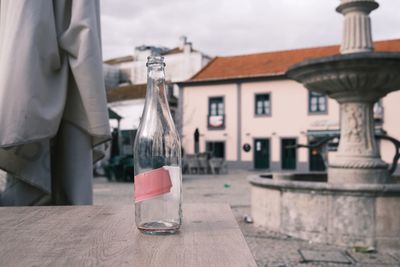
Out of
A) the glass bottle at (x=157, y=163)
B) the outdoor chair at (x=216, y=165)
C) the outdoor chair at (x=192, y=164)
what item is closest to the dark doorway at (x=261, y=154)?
the outdoor chair at (x=216, y=165)

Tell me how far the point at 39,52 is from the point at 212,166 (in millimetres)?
20744

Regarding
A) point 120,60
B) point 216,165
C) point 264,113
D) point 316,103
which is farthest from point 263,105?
point 120,60

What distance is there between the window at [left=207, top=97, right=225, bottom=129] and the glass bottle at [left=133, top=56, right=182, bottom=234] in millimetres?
27766

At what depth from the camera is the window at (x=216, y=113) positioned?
2930 cm

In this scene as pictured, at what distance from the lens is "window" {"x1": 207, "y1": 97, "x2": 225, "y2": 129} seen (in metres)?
29.3

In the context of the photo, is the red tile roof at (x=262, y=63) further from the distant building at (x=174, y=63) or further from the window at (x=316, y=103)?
the window at (x=316, y=103)

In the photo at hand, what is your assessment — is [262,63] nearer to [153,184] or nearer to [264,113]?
[264,113]

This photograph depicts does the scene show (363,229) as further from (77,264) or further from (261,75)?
(261,75)

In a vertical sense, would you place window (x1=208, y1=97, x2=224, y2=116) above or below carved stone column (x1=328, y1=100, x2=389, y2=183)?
above

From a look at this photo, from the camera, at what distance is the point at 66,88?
2.05 m

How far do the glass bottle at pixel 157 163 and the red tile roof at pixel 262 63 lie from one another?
→ 86.6 feet

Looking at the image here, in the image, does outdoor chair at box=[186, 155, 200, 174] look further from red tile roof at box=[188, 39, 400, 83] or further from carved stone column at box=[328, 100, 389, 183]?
carved stone column at box=[328, 100, 389, 183]

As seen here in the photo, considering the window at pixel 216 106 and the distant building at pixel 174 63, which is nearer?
the window at pixel 216 106

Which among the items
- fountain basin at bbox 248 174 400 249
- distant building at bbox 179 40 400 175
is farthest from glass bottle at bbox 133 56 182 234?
distant building at bbox 179 40 400 175
